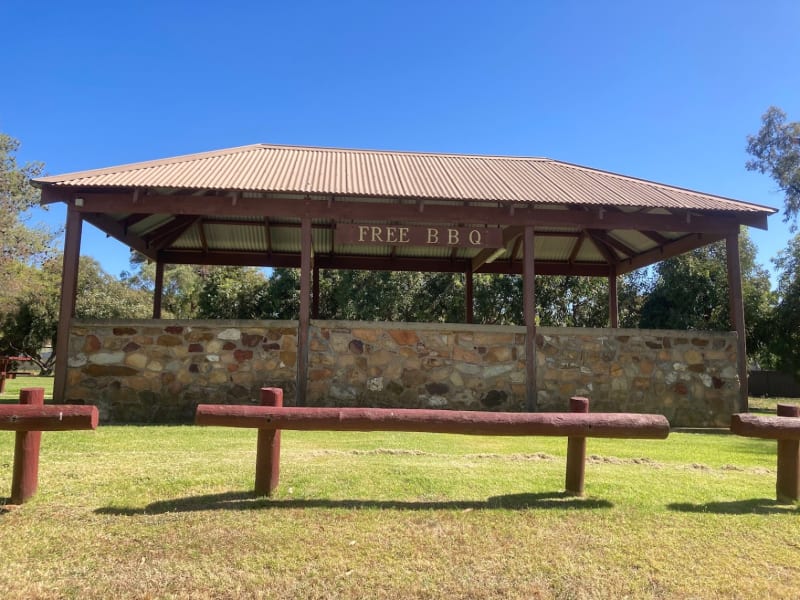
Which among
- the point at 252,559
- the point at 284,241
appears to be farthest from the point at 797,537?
the point at 284,241

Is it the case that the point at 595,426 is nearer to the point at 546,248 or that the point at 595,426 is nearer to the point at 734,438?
the point at 734,438

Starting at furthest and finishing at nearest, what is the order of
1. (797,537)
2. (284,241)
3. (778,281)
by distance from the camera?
(778,281), (284,241), (797,537)

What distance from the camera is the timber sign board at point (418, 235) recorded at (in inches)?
397

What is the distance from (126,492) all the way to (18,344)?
103 ft

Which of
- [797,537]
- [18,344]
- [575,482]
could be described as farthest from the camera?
[18,344]

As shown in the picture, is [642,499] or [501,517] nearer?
[501,517]

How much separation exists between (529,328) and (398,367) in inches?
93.1

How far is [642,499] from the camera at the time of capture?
495 cm

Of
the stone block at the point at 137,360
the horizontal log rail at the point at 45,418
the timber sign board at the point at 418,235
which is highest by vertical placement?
the timber sign board at the point at 418,235

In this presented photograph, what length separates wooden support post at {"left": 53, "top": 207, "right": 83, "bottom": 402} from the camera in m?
9.27

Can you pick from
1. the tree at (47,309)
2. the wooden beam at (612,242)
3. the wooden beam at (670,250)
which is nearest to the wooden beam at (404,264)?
the wooden beam at (670,250)

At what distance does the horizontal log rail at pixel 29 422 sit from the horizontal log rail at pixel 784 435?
514 cm

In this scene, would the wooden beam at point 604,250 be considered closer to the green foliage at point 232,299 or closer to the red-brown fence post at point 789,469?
the red-brown fence post at point 789,469

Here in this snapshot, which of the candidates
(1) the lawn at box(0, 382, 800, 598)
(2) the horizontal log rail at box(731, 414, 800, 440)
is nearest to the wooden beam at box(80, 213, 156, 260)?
(1) the lawn at box(0, 382, 800, 598)
